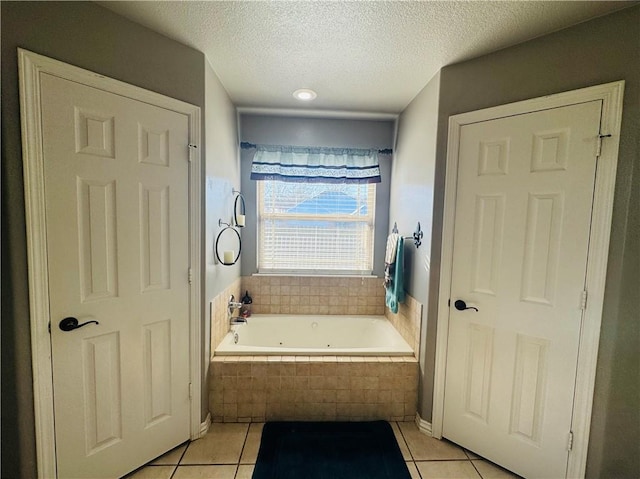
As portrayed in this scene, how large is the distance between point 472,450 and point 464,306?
35.7 inches

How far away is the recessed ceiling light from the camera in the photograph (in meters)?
2.14

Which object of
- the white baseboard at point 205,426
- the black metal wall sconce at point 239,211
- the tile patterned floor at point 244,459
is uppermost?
the black metal wall sconce at point 239,211

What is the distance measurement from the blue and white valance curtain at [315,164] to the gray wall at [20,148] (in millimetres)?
1397

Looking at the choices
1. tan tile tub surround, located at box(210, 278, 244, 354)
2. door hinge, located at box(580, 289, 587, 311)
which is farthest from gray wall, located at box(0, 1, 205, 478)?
door hinge, located at box(580, 289, 587, 311)

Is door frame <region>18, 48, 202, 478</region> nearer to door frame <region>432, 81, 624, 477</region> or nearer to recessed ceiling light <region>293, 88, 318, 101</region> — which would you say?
recessed ceiling light <region>293, 88, 318, 101</region>

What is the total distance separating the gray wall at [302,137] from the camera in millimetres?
2715

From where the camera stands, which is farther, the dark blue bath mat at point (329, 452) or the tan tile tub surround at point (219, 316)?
the tan tile tub surround at point (219, 316)

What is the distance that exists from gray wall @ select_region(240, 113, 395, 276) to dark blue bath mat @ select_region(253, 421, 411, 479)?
4.89 feet

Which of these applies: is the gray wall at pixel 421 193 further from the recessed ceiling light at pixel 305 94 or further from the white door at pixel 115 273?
the white door at pixel 115 273

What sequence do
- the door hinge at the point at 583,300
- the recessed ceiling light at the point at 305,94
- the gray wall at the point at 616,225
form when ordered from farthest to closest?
the recessed ceiling light at the point at 305,94
the door hinge at the point at 583,300
the gray wall at the point at 616,225

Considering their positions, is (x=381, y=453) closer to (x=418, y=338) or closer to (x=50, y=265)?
(x=418, y=338)

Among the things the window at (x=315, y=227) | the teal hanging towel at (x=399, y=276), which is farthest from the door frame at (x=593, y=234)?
the window at (x=315, y=227)

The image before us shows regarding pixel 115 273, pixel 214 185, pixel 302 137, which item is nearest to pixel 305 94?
pixel 302 137

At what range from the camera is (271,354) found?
200 cm
